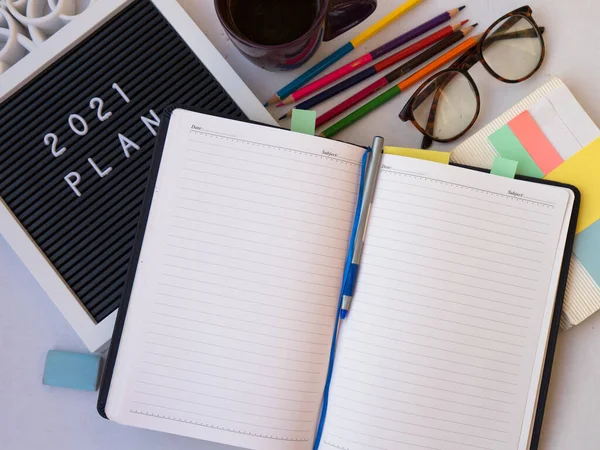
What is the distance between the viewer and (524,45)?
0.63 m

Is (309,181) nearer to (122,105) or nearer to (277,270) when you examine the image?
(277,270)

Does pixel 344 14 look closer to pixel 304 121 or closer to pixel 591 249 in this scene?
pixel 304 121

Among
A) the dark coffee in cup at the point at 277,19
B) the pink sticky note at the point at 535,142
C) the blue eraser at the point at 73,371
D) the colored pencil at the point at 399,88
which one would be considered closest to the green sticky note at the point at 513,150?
the pink sticky note at the point at 535,142

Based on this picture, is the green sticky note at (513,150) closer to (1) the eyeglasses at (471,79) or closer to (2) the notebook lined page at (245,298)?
(1) the eyeglasses at (471,79)

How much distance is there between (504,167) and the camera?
0.54 meters

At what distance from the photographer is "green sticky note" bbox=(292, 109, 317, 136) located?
1.80ft

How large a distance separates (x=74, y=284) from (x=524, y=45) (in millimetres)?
607

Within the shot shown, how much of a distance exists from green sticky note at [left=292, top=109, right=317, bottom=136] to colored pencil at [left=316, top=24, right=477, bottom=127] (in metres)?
0.08

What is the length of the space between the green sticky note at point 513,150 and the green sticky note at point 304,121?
21 cm

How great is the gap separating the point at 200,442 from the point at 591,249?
497 mm

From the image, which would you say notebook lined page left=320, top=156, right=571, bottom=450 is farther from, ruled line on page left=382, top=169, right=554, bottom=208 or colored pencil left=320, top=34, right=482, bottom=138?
colored pencil left=320, top=34, right=482, bottom=138

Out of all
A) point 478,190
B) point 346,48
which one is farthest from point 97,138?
point 478,190

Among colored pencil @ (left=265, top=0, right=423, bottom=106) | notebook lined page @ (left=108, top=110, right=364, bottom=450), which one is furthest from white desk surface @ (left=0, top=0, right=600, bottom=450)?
notebook lined page @ (left=108, top=110, right=364, bottom=450)

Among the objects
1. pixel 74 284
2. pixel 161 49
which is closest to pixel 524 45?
pixel 161 49
